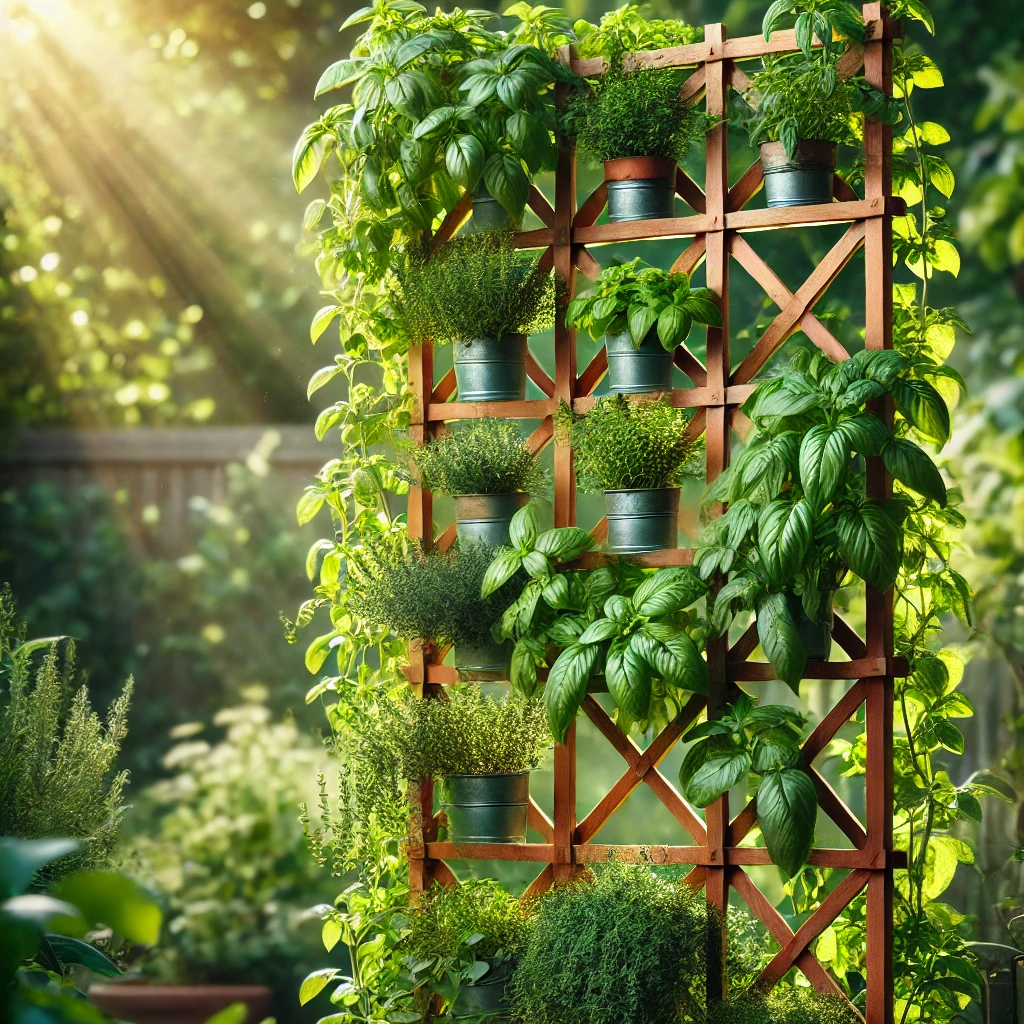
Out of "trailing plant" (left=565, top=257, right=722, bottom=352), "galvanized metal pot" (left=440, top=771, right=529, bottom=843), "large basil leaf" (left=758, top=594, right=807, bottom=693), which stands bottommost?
"galvanized metal pot" (left=440, top=771, right=529, bottom=843)

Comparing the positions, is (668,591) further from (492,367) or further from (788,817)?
(492,367)

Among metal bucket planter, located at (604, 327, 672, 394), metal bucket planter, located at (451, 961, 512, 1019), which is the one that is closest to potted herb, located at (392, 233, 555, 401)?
metal bucket planter, located at (604, 327, 672, 394)

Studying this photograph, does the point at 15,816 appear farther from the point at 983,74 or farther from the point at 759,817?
the point at 983,74

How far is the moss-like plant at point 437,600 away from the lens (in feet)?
6.77

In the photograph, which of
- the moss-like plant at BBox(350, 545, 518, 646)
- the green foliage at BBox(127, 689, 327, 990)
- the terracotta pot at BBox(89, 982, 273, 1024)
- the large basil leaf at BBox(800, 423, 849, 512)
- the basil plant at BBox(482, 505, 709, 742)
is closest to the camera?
the large basil leaf at BBox(800, 423, 849, 512)

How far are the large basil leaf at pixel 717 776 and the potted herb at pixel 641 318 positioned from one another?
24.6 inches

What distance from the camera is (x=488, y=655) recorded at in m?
2.12

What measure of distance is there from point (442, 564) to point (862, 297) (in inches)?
57.5

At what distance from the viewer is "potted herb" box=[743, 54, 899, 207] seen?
191 centimetres

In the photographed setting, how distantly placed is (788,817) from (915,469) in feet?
1.83

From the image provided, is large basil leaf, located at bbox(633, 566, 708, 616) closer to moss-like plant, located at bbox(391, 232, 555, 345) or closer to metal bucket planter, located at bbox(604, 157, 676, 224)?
moss-like plant, located at bbox(391, 232, 555, 345)

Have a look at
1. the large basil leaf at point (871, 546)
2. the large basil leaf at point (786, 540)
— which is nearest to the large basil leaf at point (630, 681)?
the large basil leaf at point (786, 540)

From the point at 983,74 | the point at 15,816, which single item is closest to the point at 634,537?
the point at 15,816

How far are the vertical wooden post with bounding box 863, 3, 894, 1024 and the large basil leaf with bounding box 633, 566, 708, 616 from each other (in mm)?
278
